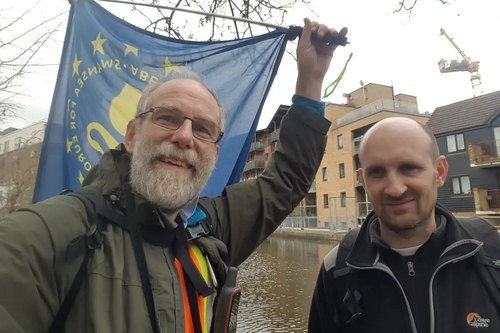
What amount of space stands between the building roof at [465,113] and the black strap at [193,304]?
90.3 ft

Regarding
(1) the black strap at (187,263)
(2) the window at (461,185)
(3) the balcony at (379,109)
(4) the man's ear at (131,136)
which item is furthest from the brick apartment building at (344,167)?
(1) the black strap at (187,263)

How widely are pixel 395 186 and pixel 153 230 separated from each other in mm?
1183

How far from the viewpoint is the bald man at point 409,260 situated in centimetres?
151

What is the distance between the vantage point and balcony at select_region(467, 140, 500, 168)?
22766 mm

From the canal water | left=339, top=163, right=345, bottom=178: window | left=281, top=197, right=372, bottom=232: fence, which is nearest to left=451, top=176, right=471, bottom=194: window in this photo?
left=281, top=197, right=372, bottom=232: fence

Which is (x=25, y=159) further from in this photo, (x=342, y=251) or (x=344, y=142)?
(x=344, y=142)

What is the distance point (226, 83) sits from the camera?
2.83 m

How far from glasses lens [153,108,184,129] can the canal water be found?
273 inches

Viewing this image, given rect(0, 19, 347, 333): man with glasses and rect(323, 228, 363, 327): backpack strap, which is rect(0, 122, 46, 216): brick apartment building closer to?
rect(0, 19, 347, 333): man with glasses

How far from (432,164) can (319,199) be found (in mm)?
33065

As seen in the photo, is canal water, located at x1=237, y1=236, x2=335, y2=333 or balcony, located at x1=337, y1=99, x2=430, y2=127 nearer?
canal water, located at x1=237, y1=236, x2=335, y2=333

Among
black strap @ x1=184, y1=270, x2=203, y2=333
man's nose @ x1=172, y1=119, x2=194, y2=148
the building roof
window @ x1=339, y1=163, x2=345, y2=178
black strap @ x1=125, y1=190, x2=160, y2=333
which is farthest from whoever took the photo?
window @ x1=339, y1=163, x2=345, y2=178

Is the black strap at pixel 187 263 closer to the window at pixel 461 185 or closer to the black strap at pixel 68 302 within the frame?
the black strap at pixel 68 302

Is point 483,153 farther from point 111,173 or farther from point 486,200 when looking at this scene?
point 111,173
